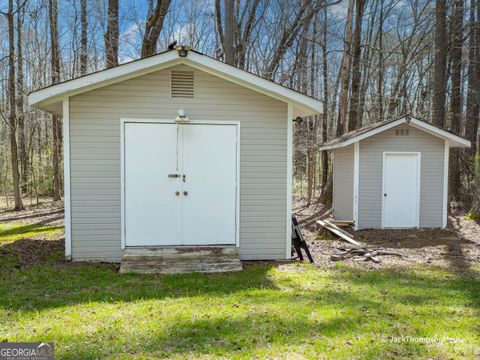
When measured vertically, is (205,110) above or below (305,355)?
above

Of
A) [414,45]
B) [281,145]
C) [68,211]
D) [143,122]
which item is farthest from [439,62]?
[68,211]

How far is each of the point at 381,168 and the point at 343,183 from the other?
1.44m

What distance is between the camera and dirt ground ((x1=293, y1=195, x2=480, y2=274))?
22.8 feet

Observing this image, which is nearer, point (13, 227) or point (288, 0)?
point (13, 227)

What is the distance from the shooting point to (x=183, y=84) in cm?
645

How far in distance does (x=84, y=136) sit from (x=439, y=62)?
12.8 meters

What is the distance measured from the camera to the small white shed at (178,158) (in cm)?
626

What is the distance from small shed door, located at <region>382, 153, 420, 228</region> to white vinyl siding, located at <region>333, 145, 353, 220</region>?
92 centimetres

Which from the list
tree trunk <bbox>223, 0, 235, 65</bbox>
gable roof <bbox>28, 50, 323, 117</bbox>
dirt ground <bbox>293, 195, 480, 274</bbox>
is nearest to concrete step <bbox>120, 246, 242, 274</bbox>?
dirt ground <bbox>293, 195, 480, 274</bbox>

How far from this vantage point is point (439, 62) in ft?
45.5

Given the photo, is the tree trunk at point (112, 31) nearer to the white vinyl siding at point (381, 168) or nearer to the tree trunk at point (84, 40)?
the tree trunk at point (84, 40)

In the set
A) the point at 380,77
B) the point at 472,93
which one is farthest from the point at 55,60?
the point at 472,93

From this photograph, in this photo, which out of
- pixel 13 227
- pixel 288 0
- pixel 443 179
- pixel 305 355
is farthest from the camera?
pixel 288 0

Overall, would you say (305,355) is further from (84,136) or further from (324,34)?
(324,34)
